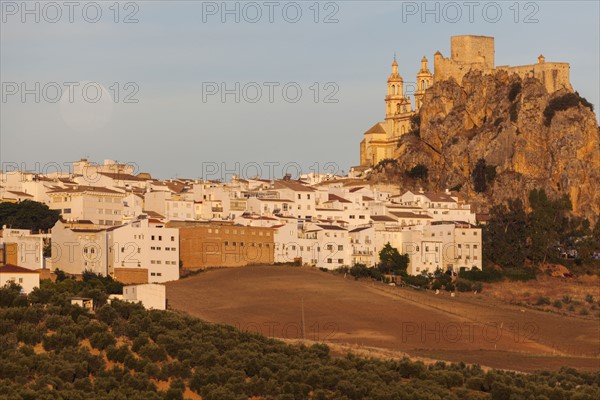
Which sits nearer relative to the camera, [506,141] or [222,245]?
[222,245]

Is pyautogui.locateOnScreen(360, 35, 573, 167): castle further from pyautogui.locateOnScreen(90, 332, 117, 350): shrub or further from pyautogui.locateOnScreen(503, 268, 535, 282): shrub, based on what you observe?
pyautogui.locateOnScreen(90, 332, 117, 350): shrub

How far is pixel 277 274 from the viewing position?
103 m

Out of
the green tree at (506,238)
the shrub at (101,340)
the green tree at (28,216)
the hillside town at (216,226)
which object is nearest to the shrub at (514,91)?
the hillside town at (216,226)

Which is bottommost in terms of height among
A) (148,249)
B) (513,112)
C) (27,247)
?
(148,249)

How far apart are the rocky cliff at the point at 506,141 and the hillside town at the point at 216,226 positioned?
5.18 meters

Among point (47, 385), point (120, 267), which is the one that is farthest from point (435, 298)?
point (47, 385)

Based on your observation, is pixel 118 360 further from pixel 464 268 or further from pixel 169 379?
pixel 464 268

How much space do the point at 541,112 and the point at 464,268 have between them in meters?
27.5

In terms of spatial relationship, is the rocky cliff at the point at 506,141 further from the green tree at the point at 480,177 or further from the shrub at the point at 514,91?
the green tree at the point at 480,177

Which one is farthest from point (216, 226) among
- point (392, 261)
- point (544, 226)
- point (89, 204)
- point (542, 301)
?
point (544, 226)

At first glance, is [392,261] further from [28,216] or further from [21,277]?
[21,277]

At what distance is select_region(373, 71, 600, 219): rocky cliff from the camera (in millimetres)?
133375

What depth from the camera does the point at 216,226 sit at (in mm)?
104562

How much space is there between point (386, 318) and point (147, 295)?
52.3 feet
